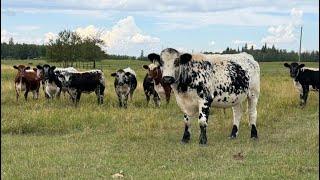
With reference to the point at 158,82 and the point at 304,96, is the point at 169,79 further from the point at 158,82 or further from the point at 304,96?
the point at 304,96

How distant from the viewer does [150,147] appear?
10953 millimetres

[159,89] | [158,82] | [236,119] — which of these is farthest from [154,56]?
[158,82]

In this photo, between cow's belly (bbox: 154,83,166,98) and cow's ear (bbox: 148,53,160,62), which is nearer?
cow's ear (bbox: 148,53,160,62)

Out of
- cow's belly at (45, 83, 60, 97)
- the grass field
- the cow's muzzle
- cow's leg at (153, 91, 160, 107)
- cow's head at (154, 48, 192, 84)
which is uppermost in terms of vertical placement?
cow's head at (154, 48, 192, 84)

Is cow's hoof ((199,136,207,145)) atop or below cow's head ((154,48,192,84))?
below

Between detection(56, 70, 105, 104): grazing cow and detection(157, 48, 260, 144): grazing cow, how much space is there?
9.69 meters

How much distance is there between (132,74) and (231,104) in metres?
10.5

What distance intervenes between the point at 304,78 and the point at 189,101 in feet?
38.0

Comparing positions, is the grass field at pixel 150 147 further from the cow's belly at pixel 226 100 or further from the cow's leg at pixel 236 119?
the cow's belly at pixel 226 100

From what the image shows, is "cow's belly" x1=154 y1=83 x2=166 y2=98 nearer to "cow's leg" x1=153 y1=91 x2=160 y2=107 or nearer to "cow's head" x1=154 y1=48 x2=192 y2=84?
"cow's leg" x1=153 y1=91 x2=160 y2=107

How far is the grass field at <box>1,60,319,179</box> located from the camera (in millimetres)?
8414

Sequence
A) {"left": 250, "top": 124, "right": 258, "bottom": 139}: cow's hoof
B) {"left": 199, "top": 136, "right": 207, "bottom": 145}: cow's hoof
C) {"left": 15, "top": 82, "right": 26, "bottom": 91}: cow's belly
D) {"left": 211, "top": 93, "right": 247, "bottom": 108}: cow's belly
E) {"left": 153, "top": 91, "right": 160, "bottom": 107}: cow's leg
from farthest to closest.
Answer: {"left": 15, "top": 82, "right": 26, "bottom": 91}: cow's belly, {"left": 153, "top": 91, "right": 160, "bottom": 107}: cow's leg, {"left": 250, "top": 124, "right": 258, "bottom": 139}: cow's hoof, {"left": 211, "top": 93, "right": 247, "bottom": 108}: cow's belly, {"left": 199, "top": 136, "right": 207, "bottom": 145}: cow's hoof

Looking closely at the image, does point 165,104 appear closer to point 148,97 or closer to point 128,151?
point 148,97

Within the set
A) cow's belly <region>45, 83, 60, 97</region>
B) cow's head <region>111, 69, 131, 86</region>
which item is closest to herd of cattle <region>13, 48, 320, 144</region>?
cow's head <region>111, 69, 131, 86</region>
